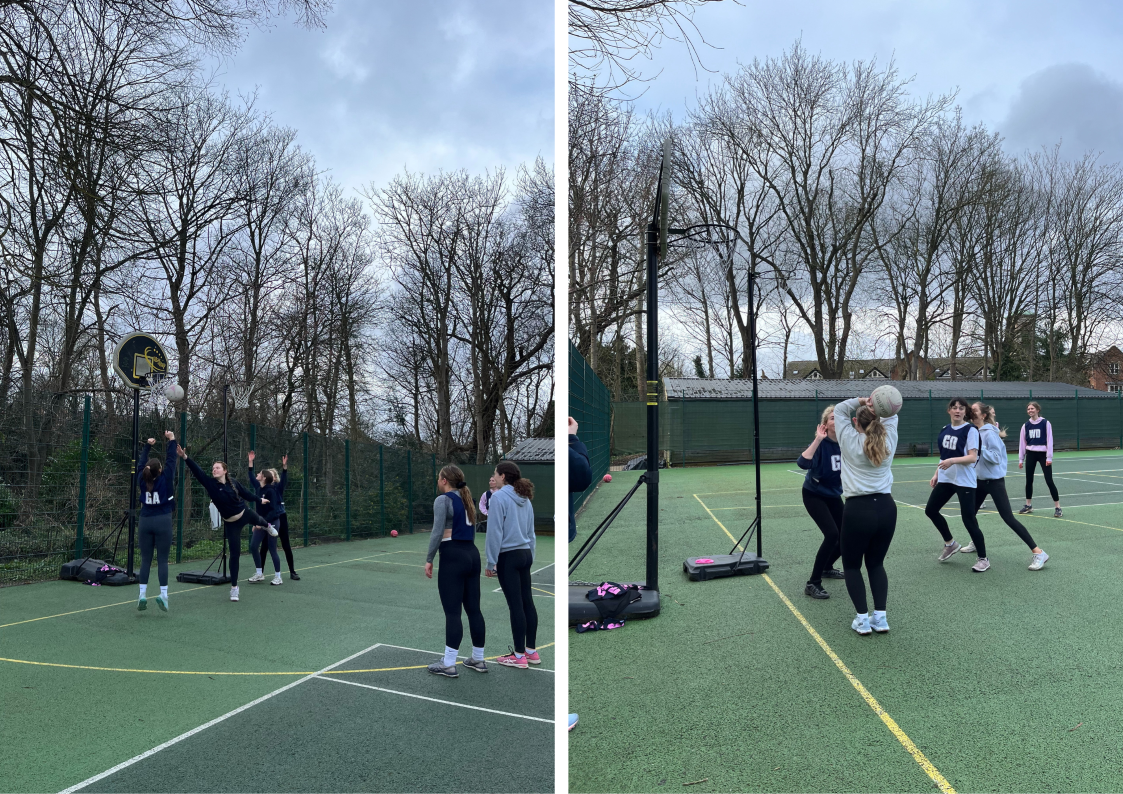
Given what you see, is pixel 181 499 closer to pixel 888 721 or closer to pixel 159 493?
pixel 159 493

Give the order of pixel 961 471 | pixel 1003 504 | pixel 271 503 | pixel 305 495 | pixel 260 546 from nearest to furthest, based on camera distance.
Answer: pixel 961 471
pixel 1003 504
pixel 271 503
pixel 260 546
pixel 305 495

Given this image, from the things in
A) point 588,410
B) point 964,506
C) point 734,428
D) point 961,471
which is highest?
point 588,410

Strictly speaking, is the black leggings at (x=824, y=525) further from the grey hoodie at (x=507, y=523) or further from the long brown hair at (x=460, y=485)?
the long brown hair at (x=460, y=485)

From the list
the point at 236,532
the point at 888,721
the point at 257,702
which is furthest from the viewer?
the point at 236,532

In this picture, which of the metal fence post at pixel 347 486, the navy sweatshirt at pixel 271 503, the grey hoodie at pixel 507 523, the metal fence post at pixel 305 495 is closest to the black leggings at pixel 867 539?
the grey hoodie at pixel 507 523

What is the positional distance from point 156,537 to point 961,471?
7.93m

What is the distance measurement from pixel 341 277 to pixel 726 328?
20.8 m

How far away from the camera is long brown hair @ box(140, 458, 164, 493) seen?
21.8 ft

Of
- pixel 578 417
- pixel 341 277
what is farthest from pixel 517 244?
pixel 341 277

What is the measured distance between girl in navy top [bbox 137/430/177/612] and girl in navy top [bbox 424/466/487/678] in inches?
143

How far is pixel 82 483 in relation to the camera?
352 inches

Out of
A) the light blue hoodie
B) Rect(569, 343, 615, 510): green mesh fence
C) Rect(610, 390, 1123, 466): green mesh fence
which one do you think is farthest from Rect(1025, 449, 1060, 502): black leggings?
Rect(610, 390, 1123, 466): green mesh fence

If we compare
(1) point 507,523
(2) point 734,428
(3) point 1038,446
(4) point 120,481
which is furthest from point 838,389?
(1) point 507,523

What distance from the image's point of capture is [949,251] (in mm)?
33094
